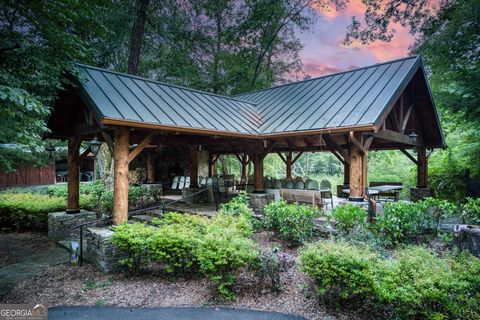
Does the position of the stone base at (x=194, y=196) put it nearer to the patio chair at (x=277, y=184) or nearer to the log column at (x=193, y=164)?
the log column at (x=193, y=164)

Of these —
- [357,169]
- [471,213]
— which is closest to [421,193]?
[471,213]

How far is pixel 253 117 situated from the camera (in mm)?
10312

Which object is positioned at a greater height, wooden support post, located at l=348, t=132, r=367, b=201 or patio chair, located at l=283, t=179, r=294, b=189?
wooden support post, located at l=348, t=132, r=367, b=201

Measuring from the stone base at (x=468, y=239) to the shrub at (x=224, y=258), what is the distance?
3773 mm

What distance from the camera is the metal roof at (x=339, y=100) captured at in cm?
752

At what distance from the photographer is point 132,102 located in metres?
7.03

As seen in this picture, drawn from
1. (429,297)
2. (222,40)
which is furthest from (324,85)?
(222,40)

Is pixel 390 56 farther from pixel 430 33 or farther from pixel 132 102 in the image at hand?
pixel 132 102

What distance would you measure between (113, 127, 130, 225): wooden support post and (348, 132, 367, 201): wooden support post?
18.1ft

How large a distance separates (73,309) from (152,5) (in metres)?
13.0

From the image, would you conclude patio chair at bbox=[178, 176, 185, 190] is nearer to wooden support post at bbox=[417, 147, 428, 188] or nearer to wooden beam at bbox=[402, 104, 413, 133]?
wooden beam at bbox=[402, 104, 413, 133]

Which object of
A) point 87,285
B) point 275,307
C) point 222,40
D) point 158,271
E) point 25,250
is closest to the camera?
point 275,307

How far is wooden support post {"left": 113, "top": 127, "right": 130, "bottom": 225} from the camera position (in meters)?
6.36

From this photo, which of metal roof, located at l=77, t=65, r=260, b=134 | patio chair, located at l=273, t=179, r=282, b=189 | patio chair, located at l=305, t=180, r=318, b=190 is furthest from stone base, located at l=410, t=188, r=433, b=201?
metal roof, located at l=77, t=65, r=260, b=134
